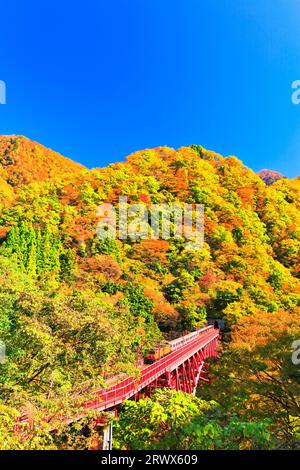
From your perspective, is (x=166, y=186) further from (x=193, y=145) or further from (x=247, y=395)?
(x=247, y=395)

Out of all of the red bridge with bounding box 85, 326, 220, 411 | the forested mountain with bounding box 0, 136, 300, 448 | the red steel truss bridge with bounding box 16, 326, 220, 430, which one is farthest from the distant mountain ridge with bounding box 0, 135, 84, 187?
the red steel truss bridge with bounding box 16, 326, 220, 430

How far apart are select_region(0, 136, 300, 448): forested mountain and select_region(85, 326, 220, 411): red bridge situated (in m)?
0.92

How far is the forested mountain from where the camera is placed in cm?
962

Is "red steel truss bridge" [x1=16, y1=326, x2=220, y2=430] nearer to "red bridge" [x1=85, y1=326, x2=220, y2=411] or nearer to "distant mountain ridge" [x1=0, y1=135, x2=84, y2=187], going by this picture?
"red bridge" [x1=85, y1=326, x2=220, y2=411]

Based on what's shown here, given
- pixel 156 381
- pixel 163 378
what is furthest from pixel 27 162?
pixel 156 381

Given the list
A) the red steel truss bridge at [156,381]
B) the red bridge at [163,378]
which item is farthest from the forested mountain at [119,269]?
the red bridge at [163,378]

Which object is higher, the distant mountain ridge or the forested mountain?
the distant mountain ridge

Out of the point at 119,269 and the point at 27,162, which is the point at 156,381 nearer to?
the point at 119,269

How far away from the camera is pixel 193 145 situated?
78.3 metres

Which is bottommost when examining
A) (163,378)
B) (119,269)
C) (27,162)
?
(163,378)

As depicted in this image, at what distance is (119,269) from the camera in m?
34.9

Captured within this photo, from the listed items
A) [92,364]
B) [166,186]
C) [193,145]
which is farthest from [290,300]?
[193,145]

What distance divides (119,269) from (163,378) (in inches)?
732

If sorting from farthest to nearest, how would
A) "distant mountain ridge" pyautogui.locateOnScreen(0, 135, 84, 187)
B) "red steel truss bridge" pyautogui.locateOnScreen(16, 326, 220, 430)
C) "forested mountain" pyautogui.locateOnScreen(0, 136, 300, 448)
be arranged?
"distant mountain ridge" pyautogui.locateOnScreen(0, 135, 84, 187) → "red steel truss bridge" pyautogui.locateOnScreen(16, 326, 220, 430) → "forested mountain" pyautogui.locateOnScreen(0, 136, 300, 448)
